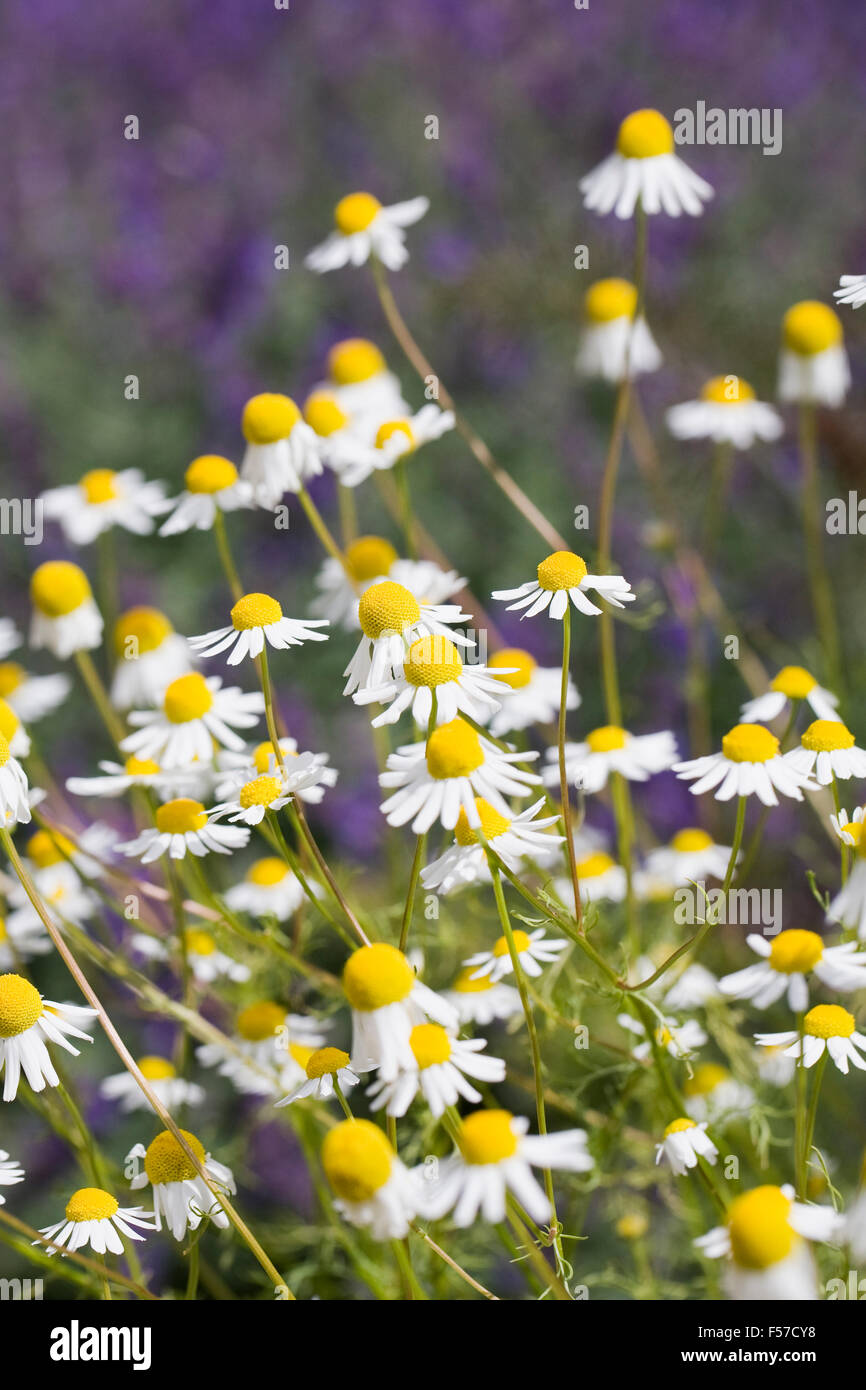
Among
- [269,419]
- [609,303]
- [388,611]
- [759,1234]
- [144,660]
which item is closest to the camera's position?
[759,1234]

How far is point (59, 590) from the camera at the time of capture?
63cm

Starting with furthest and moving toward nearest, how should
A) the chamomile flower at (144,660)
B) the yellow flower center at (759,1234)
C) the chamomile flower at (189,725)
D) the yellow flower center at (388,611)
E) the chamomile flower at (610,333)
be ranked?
1. the chamomile flower at (610,333)
2. the chamomile flower at (144,660)
3. the chamomile flower at (189,725)
4. the yellow flower center at (388,611)
5. the yellow flower center at (759,1234)

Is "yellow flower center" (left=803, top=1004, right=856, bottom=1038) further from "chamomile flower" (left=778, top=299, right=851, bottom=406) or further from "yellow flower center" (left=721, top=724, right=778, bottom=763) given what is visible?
"chamomile flower" (left=778, top=299, right=851, bottom=406)

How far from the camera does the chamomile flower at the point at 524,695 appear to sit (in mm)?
565

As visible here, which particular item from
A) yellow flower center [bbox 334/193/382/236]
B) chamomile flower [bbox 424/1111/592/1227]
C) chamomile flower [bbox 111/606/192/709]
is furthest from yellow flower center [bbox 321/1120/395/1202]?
yellow flower center [bbox 334/193/382/236]

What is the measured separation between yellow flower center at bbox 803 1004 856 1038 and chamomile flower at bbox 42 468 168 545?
1.35 ft

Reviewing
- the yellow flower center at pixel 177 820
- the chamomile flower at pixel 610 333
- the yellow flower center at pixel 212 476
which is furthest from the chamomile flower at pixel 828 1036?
the chamomile flower at pixel 610 333

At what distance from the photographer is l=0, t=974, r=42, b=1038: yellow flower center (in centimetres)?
42

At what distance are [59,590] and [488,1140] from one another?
0.38 m

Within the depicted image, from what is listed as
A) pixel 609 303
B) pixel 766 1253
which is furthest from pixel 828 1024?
pixel 609 303

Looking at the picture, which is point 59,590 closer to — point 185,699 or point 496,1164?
point 185,699

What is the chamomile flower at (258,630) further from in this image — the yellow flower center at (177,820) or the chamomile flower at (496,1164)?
the chamomile flower at (496,1164)

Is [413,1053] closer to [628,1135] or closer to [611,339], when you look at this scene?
[628,1135]

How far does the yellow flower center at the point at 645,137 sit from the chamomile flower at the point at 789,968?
356 mm
